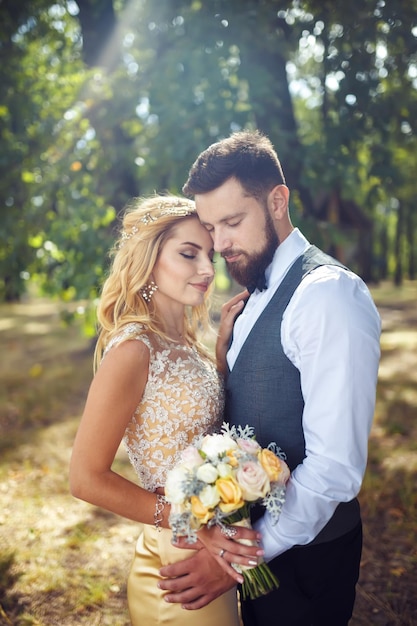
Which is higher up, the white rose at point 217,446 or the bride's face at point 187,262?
the bride's face at point 187,262

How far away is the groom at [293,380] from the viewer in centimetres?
199

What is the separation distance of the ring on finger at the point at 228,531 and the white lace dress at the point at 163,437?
1.47ft

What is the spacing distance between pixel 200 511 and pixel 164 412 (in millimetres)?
698

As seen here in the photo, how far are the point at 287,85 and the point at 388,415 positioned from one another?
4880mm

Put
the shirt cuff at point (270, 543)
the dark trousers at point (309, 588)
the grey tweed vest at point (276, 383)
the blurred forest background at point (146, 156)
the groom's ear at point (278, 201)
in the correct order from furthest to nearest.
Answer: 1. the blurred forest background at point (146, 156)
2. the groom's ear at point (278, 201)
3. the dark trousers at point (309, 588)
4. the grey tweed vest at point (276, 383)
5. the shirt cuff at point (270, 543)

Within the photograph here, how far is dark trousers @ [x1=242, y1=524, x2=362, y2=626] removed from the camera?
7.50ft

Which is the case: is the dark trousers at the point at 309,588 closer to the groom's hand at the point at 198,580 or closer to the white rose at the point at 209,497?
the groom's hand at the point at 198,580

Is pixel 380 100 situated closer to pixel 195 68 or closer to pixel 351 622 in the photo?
pixel 195 68

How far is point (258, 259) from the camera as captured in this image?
2486 mm

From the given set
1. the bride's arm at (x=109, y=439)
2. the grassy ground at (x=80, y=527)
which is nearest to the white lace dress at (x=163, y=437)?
the bride's arm at (x=109, y=439)

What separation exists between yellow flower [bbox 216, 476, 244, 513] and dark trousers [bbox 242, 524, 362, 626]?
659 millimetres

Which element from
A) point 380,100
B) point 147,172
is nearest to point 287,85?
point 380,100

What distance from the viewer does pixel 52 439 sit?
24.9 feet

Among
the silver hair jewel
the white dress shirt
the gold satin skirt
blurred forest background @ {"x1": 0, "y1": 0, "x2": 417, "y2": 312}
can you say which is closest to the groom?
the white dress shirt
